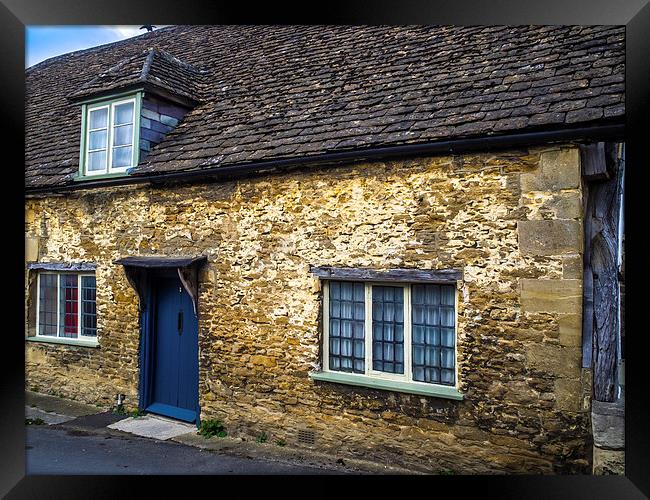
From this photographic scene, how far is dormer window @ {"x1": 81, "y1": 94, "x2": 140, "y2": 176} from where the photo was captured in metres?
7.71

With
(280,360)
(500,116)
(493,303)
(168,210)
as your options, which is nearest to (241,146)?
(168,210)

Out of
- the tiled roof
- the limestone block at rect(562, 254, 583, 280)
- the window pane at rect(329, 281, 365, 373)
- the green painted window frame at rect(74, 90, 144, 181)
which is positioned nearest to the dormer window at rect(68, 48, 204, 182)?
the green painted window frame at rect(74, 90, 144, 181)

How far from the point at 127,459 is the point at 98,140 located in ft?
16.3

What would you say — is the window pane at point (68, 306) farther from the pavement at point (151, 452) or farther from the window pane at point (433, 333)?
the window pane at point (433, 333)

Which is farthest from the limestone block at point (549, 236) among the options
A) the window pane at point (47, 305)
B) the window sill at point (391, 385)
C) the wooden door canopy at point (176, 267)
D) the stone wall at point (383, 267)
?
the window pane at point (47, 305)

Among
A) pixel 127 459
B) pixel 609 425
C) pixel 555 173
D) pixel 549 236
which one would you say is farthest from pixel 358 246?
pixel 127 459

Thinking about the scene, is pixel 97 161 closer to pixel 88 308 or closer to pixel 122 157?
pixel 122 157

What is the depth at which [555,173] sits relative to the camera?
16.2 feet

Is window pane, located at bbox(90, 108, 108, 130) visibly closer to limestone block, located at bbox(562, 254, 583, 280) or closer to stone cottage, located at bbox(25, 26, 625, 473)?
stone cottage, located at bbox(25, 26, 625, 473)

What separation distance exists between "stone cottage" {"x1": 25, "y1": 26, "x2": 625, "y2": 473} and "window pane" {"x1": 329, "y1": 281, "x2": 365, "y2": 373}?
1.0 inches

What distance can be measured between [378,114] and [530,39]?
2111 mm

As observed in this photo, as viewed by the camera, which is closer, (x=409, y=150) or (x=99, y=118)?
(x=409, y=150)

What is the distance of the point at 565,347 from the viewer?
15.9 ft

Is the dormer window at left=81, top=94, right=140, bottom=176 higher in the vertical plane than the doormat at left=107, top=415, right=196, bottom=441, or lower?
higher
